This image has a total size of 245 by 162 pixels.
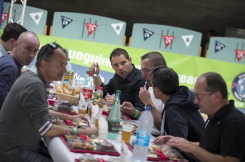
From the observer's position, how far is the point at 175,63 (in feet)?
19.9

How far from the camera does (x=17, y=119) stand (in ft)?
6.28

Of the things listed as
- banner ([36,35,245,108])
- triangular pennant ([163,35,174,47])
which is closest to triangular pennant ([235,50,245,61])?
banner ([36,35,245,108])

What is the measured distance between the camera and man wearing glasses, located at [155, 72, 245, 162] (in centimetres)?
173

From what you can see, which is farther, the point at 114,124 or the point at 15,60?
the point at 15,60

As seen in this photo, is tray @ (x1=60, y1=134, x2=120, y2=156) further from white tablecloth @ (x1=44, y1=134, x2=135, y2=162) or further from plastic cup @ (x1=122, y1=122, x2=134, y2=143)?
plastic cup @ (x1=122, y1=122, x2=134, y2=143)

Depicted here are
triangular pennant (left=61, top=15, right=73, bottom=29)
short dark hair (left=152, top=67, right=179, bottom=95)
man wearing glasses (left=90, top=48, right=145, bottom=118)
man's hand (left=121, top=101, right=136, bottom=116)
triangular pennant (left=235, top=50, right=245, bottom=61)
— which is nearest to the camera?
short dark hair (left=152, top=67, right=179, bottom=95)

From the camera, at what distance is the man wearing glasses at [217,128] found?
173 cm

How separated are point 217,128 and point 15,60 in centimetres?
177

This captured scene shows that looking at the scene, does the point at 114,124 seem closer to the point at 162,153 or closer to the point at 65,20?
the point at 162,153

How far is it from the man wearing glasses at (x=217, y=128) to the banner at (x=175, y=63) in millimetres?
4026

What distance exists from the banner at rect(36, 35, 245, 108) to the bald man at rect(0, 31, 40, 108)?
2.84 m

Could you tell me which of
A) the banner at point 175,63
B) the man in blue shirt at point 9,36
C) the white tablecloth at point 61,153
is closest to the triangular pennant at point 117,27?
the banner at point 175,63

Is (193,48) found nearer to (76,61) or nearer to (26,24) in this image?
(76,61)

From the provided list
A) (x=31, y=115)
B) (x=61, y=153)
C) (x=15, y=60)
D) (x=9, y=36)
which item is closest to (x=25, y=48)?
(x=15, y=60)
